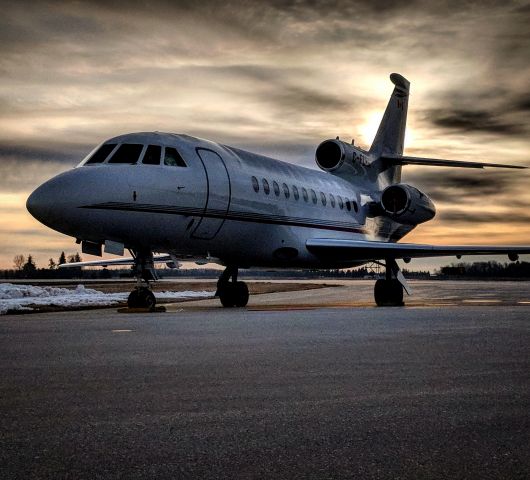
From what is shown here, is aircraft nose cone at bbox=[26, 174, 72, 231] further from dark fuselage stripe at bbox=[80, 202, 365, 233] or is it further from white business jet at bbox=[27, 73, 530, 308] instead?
dark fuselage stripe at bbox=[80, 202, 365, 233]

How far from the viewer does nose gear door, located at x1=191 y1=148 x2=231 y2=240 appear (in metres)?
14.9

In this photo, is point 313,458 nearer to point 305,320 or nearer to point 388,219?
point 305,320

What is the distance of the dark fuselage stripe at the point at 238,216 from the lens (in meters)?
13.2

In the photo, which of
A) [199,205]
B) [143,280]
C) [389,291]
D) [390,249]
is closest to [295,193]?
[390,249]

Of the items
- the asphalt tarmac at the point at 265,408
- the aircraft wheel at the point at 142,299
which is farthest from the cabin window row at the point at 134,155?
the asphalt tarmac at the point at 265,408

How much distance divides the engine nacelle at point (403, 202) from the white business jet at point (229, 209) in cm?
3

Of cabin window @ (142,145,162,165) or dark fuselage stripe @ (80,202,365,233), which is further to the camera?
cabin window @ (142,145,162,165)

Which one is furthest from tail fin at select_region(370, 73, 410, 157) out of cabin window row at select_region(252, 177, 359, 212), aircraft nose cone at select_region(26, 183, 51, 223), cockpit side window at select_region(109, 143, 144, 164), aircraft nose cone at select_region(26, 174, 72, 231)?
aircraft nose cone at select_region(26, 183, 51, 223)

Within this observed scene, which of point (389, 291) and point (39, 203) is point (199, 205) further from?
point (389, 291)

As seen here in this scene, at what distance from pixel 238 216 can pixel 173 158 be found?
7.20 ft

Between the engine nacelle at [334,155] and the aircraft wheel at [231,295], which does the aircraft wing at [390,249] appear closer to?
the aircraft wheel at [231,295]

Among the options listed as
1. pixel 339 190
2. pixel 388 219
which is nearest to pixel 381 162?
pixel 388 219

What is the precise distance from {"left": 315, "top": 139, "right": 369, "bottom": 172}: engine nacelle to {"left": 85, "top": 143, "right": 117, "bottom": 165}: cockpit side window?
10.1 meters

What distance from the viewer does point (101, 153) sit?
46.6 ft
